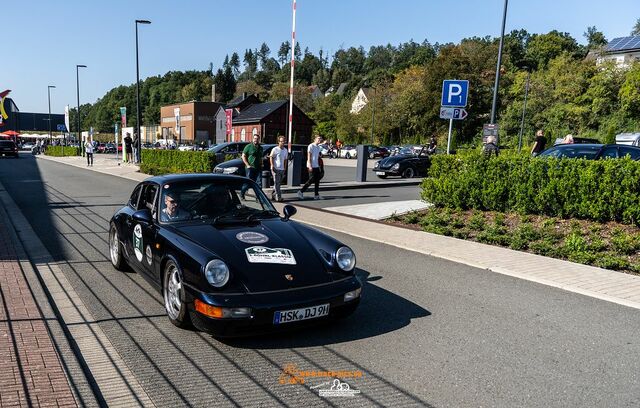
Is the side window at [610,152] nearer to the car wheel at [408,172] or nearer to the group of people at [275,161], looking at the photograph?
the group of people at [275,161]

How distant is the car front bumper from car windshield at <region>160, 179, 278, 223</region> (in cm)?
112

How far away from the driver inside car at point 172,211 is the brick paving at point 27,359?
1.47m

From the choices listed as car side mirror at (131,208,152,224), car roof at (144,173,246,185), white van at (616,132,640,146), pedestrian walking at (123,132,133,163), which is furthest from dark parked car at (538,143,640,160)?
A: pedestrian walking at (123,132,133,163)

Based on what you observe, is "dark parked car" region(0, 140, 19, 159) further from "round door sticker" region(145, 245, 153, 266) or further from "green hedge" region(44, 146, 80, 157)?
"round door sticker" region(145, 245, 153, 266)

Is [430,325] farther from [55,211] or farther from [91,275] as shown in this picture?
[55,211]

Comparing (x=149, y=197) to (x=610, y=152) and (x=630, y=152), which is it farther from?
(x=630, y=152)

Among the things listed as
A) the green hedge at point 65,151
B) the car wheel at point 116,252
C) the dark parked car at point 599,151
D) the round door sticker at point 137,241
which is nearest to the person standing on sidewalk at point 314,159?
the dark parked car at point 599,151

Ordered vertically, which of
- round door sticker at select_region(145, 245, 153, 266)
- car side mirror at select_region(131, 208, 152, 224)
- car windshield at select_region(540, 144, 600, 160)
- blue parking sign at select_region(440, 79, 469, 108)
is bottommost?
round door sticker at select_region(145, 245, 153, 266)

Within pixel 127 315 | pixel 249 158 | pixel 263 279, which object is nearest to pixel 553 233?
pixel 263 279

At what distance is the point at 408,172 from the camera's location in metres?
22.8

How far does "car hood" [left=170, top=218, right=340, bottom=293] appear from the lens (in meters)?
4.10

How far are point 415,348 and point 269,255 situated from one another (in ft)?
4.97

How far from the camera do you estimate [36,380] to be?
3.34 meters

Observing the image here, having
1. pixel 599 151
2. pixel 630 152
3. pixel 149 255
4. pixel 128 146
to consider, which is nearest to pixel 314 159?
pixel 599 151
